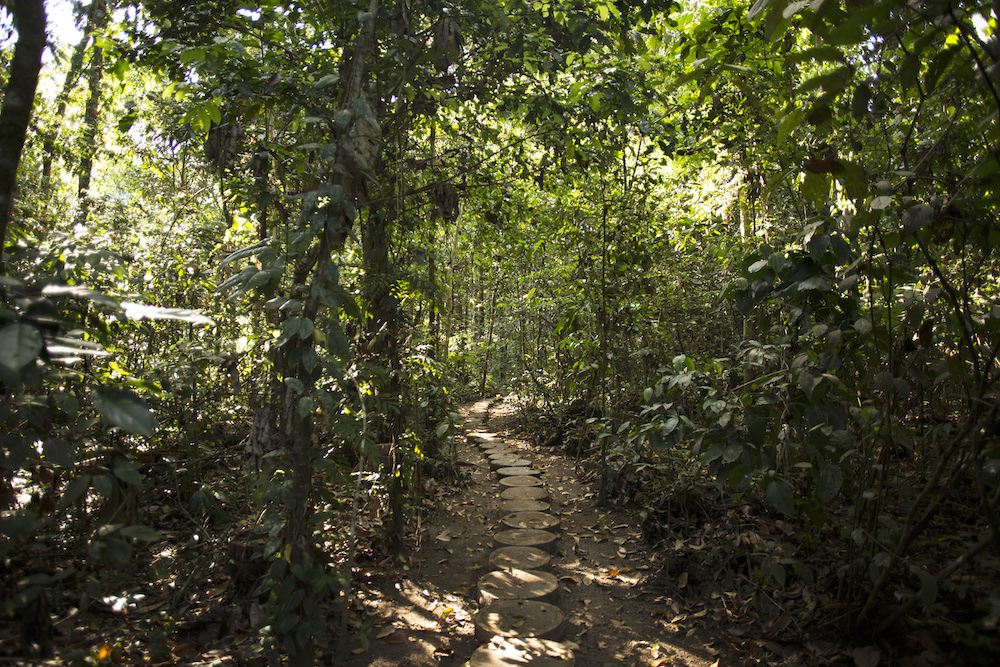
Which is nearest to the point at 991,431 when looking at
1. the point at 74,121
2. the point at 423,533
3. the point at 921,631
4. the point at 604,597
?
the point at 921,631

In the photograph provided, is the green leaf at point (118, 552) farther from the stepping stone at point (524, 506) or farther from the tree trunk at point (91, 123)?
the tree trunk at point (91, 123)

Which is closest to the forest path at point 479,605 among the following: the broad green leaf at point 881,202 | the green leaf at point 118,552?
the green leaf at point 118,552

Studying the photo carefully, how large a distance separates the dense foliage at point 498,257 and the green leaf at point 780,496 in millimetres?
12

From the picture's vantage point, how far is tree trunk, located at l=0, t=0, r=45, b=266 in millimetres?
1296

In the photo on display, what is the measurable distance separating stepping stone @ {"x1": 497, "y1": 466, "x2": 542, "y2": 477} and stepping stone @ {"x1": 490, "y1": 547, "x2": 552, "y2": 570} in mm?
1780

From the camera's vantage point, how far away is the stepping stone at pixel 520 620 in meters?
2.66

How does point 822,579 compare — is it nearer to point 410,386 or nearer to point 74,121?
point 410,386

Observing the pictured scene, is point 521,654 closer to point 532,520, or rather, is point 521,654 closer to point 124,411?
point 532,520

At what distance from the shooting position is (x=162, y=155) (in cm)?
548

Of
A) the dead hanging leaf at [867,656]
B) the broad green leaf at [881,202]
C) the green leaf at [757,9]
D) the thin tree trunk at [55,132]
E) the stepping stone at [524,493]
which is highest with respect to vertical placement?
the thin tree trunk at [55,132]

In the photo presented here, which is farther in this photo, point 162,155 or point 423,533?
point 162,155

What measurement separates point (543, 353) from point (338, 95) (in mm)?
6184

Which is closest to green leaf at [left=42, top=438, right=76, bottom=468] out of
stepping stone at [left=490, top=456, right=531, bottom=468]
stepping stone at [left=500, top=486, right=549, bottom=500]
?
stepping stone at [left=500, top=486, right=549, bottom=500]

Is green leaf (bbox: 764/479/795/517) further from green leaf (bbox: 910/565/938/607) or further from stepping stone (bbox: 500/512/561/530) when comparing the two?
stepping stone (bbox: 500/512/561/530)
